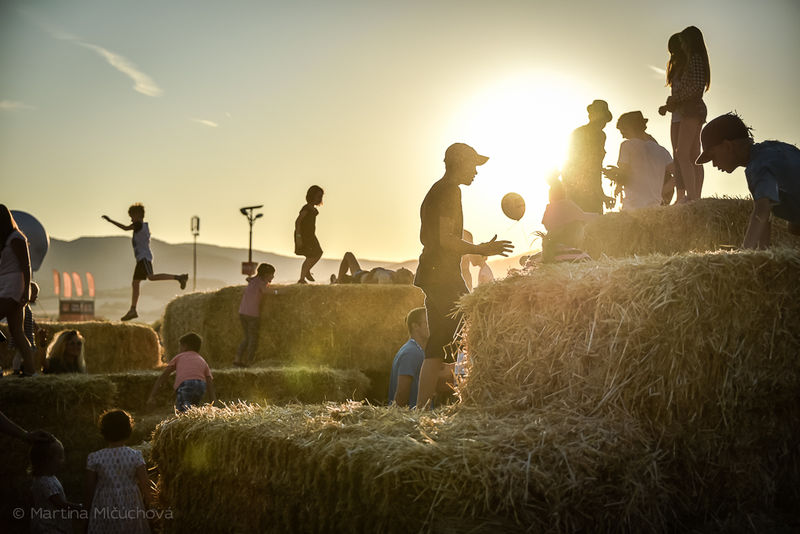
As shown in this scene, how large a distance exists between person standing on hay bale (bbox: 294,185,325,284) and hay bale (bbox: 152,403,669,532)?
8.53 m

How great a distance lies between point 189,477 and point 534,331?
8.71 feet

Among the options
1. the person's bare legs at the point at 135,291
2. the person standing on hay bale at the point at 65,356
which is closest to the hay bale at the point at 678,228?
the person standing on hay bale at the point at 65,356

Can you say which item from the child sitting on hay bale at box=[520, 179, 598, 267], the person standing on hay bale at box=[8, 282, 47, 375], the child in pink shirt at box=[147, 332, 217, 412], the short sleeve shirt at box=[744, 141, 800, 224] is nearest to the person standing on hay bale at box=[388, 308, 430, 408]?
the child sitting on hay bale at box=[520, 179, 598, 267]

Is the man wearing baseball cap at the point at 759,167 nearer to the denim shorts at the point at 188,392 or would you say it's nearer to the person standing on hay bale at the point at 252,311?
the denim shorts at the point at 188,392

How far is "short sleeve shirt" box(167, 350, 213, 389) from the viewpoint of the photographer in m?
8.27

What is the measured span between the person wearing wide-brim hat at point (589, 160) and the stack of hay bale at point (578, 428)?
4.44 meters

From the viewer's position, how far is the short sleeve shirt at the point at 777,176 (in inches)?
194

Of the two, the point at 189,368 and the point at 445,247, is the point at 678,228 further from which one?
the point at 189,368

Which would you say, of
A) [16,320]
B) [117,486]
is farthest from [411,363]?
[16,320]

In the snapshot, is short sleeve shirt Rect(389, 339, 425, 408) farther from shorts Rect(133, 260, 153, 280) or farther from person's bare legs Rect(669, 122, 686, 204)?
shorts Rect(133, 260, 153, 280)

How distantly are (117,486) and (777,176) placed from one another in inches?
203

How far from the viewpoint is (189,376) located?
325 inches

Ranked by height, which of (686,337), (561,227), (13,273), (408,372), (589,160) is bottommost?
(408,372)

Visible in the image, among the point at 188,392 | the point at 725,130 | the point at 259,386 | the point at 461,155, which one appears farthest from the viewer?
the point at 259,386
